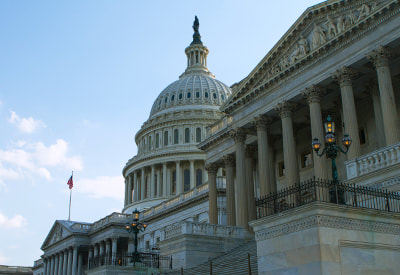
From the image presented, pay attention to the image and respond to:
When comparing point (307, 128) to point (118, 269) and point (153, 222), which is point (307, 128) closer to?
point (118, 269)

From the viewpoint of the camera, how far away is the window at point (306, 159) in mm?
41272

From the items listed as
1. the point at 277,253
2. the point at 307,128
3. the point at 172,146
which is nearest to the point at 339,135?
the point at 307,128

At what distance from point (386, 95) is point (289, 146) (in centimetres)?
827

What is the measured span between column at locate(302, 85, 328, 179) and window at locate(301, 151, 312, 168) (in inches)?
290

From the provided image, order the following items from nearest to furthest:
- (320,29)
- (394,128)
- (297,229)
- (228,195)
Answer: (297,229)
(394,128)
(320,29)
(228,195)

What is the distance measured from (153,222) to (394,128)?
164 ft

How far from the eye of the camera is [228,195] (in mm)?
44531

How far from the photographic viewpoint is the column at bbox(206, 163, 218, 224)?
46.3m

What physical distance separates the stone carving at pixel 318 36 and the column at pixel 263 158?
283 inches

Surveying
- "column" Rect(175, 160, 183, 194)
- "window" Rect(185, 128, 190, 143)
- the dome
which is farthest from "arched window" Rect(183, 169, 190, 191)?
the dome

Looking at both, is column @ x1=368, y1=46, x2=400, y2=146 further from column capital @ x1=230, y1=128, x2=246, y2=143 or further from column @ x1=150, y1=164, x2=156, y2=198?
column @ x1=150, y1=164, x2=156, y2=198

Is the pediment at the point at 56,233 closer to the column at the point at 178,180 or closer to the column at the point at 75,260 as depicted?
the column at the point at 75,260

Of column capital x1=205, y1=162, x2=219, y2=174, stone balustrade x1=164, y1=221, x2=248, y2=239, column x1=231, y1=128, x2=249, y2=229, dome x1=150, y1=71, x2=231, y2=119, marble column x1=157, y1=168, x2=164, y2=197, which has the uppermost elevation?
dome x1=150, y1=71, x2=231, y2=119

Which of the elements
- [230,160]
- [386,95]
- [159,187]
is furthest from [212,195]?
[159,187]
